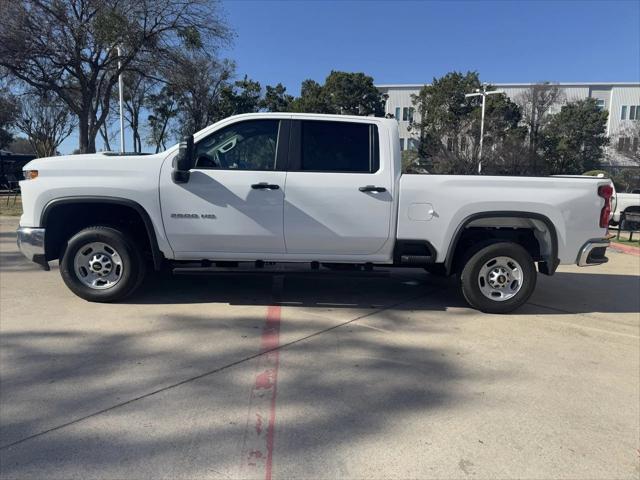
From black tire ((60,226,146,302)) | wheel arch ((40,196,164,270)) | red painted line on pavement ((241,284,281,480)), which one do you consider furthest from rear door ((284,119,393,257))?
black tire ((60,226,146,302))

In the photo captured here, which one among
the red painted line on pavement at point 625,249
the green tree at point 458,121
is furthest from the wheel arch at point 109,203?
the green tree at point 458,121

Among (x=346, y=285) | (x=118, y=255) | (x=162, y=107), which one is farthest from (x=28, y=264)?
(x=162, y=107)

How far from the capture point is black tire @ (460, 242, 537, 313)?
541cm

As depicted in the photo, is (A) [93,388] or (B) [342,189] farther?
(B) [342,189]

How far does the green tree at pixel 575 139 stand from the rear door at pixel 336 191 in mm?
43629

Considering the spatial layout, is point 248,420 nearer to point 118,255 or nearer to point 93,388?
point 93,388

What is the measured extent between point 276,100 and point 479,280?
37322 mm

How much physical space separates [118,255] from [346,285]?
9.61 feet

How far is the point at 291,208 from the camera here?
5.18 meters

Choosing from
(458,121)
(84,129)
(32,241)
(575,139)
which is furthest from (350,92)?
(32,241)

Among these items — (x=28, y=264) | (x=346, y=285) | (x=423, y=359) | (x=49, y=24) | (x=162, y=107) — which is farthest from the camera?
(x=162, y=107)

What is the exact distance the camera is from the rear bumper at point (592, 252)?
A: 5355 mm

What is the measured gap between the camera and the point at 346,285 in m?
6.75

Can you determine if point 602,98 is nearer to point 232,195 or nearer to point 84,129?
point 84,129
